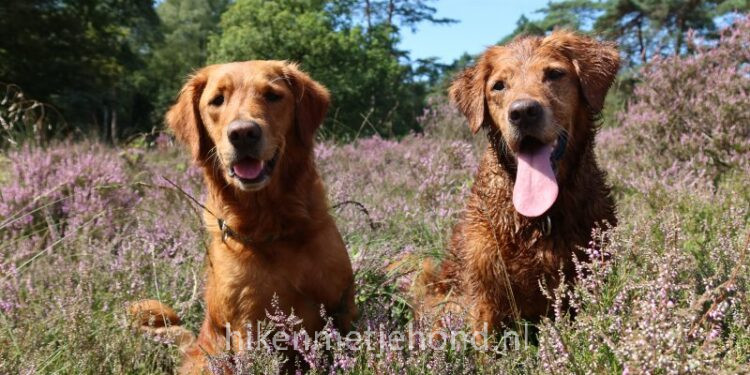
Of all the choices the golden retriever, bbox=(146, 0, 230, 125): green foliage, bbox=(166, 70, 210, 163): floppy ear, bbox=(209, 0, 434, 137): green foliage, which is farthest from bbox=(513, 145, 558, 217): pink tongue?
bbox=(146, 0, 230, 125): green foliage

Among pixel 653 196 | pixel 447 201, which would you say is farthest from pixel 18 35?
pixel 653 196

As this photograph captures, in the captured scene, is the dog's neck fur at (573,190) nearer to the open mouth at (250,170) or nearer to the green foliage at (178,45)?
the open mouth at (250,170)

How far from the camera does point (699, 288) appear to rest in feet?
8.20

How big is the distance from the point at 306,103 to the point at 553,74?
4.32 ft

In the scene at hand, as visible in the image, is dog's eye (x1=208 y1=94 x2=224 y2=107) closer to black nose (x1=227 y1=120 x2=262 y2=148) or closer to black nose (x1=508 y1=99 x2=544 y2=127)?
black nose (x1=227 y1=120 x2=262 y2=148)

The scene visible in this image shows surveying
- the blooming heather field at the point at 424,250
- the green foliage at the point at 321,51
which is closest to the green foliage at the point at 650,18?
the green foliage at the point at 321,51

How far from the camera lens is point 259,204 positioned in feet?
9.32

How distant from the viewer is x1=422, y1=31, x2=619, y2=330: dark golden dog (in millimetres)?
2619

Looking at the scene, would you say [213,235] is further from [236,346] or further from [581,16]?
[581,16]

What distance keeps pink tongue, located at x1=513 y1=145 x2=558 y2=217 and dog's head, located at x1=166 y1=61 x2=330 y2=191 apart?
1.10m

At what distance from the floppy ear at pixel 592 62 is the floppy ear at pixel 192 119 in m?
1.92

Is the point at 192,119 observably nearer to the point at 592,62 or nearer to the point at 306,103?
the point at 306,103

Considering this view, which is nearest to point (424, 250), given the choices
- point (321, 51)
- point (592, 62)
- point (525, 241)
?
point (525, 241)

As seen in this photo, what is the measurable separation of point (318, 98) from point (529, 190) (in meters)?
1.29
